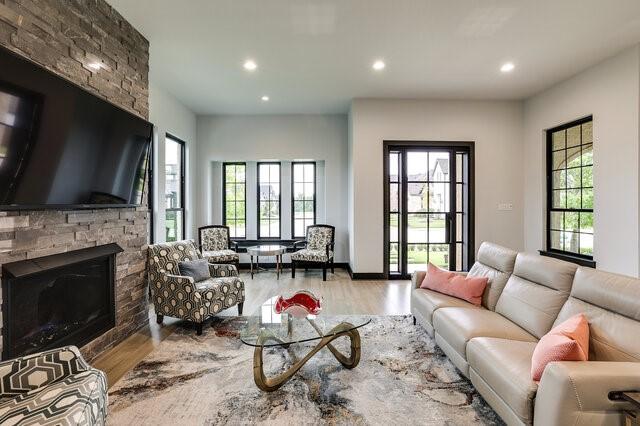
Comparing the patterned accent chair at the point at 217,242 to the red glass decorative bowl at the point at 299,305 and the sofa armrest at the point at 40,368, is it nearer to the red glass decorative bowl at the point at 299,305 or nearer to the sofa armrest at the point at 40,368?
the red glass decorative bowl at the point at 299,305

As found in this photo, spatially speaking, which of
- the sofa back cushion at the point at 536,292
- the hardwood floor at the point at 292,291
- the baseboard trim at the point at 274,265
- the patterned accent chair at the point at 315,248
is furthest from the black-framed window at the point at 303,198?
the sofa back cushion at the point at 536,292

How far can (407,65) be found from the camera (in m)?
4.13

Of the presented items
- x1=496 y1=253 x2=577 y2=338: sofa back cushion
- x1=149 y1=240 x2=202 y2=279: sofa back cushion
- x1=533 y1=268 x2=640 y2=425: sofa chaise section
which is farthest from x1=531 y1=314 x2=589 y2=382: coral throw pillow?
x1=149 y1=240 x2=202 y2=279: sofa back cushion

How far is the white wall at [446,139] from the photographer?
5.43 meters

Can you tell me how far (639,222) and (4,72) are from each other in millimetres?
5650

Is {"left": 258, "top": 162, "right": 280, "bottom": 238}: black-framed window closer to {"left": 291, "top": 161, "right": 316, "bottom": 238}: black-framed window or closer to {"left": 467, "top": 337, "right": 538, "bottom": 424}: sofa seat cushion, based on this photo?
{"left": 291, "top": 161, "right": 316, "bottom": 238}: black-framed window

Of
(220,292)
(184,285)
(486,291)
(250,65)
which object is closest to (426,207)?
(486,291)

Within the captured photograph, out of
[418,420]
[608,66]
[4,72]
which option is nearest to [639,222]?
[608,66]

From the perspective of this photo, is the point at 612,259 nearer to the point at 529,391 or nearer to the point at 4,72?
the point at 529,391

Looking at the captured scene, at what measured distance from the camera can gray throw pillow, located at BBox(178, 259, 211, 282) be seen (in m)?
3.56

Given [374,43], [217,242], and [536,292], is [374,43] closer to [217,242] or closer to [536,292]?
[536,292]

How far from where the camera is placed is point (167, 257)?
140 inches

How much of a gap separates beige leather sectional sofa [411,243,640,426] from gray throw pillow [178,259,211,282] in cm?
243

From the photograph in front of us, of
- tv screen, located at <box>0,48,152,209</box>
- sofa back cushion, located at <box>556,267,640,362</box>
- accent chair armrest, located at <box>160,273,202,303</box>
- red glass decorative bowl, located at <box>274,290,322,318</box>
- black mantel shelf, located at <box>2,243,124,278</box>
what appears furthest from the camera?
accent chair armrest, located at <box>160,273,202,303</box>
